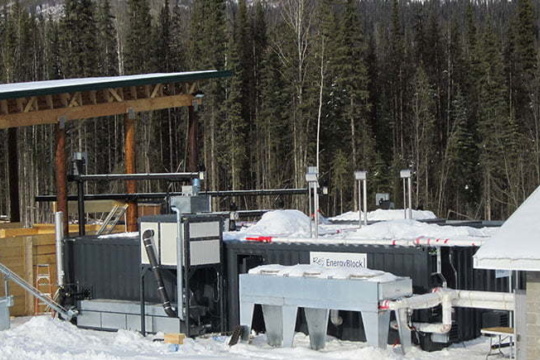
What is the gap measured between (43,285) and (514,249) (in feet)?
36.8

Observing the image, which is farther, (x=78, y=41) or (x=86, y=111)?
(x=78, y=41)

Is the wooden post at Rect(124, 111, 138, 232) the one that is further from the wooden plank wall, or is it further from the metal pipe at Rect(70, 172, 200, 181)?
the wooden plank wall

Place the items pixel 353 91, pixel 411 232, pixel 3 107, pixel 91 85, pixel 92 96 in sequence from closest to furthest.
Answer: pixel 411 232, pixel 3 107, pixel 91 85, pixel 92 96, pixel 353 91

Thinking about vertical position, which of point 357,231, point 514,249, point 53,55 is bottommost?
point 357,231

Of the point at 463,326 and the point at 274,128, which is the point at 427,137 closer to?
the point at 274,128

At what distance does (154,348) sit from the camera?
1398 cm

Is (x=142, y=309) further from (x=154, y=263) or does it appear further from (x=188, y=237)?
(x=188, y=237)

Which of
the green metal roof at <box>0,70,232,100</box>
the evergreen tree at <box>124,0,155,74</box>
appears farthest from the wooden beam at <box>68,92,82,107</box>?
the evergreen tree at <box>124,0,155,74</box>

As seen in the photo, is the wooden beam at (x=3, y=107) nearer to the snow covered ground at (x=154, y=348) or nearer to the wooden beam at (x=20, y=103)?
the wooden beam at (x=20, y=103)

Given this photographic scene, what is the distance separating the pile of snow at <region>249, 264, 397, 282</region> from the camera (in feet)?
43.1

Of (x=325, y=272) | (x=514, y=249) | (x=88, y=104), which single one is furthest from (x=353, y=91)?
(x=514, y=249)

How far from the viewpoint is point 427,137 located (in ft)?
155

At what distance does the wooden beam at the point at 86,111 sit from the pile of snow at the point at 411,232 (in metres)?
7.26

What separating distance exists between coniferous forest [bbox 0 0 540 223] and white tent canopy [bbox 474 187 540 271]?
28714 mm
